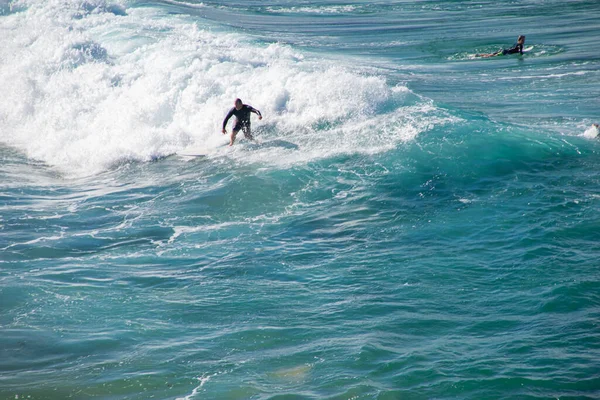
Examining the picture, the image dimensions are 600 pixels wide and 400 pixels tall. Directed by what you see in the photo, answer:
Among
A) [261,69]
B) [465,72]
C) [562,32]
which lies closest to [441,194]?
[261,69]

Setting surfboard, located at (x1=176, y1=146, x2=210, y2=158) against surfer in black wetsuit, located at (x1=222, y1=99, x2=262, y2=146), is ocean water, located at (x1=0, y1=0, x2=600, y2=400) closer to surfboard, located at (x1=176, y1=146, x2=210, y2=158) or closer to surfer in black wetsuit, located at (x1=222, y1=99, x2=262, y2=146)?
surfboard, located at (x1=176, y1=146, x2=210, y2=158)

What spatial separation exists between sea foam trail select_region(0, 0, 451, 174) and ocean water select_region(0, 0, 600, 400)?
86mm

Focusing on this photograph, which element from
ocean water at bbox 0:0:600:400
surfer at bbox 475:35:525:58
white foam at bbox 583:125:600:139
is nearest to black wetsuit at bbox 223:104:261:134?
ocean water at bbox 0:0:600:400

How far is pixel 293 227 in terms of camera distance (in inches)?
490

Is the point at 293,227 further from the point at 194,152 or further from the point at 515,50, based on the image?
the point at 515,50

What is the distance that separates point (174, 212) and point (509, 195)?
671cm

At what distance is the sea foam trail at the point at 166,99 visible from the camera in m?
17.7

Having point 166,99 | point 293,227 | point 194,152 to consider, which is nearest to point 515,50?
point 166,99

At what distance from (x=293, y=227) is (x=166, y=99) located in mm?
9797

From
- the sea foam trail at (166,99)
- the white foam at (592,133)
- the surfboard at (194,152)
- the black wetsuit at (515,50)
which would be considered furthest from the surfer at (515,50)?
the surfboard at (194,152)

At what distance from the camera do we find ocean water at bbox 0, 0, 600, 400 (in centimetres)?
790

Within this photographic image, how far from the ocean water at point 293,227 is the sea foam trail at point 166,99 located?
86mm

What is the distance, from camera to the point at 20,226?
1305 centimetres

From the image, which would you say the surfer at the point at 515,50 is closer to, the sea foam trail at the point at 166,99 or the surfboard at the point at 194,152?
the sea foam trail at the point at 166,99
